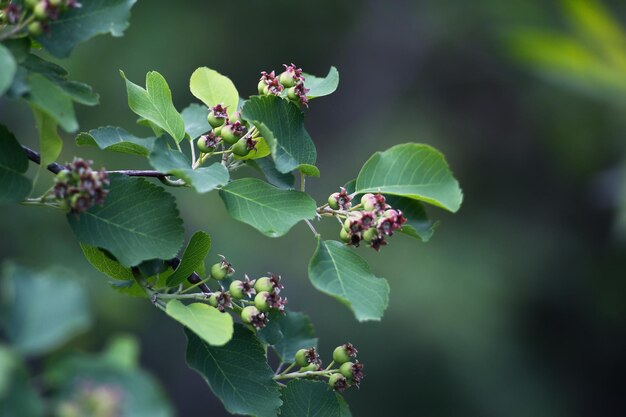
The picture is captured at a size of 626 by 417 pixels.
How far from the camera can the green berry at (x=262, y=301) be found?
1.35 meters

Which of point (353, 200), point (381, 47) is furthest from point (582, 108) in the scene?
point (353, 200)

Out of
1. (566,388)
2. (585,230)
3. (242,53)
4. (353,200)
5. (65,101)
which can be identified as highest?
(65,101)

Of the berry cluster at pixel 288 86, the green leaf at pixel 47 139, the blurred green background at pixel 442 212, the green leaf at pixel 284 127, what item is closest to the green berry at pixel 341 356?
the green leaf at pixel 284 127

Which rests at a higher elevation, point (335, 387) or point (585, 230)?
point (335, 387)

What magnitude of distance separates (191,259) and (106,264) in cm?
16

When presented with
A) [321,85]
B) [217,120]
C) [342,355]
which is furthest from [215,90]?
[342,355]

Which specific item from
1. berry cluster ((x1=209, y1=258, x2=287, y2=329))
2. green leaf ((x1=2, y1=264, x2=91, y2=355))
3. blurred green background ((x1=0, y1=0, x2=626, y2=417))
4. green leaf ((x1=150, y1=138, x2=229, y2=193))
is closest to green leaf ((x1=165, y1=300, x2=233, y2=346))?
berry cluster ((x1=209, y1=258, x2=287, y2=329))

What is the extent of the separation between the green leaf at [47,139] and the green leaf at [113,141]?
0.15 meters

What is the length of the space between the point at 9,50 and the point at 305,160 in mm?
511

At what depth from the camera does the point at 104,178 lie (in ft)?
4.07

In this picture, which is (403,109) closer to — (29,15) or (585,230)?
(585,230)

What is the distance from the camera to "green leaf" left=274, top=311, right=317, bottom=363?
157 cm

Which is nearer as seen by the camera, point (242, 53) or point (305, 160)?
point (305, 160)

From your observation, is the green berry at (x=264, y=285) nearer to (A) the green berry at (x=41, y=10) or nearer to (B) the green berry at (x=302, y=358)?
(B) the green berry at (x=302, y=358)
